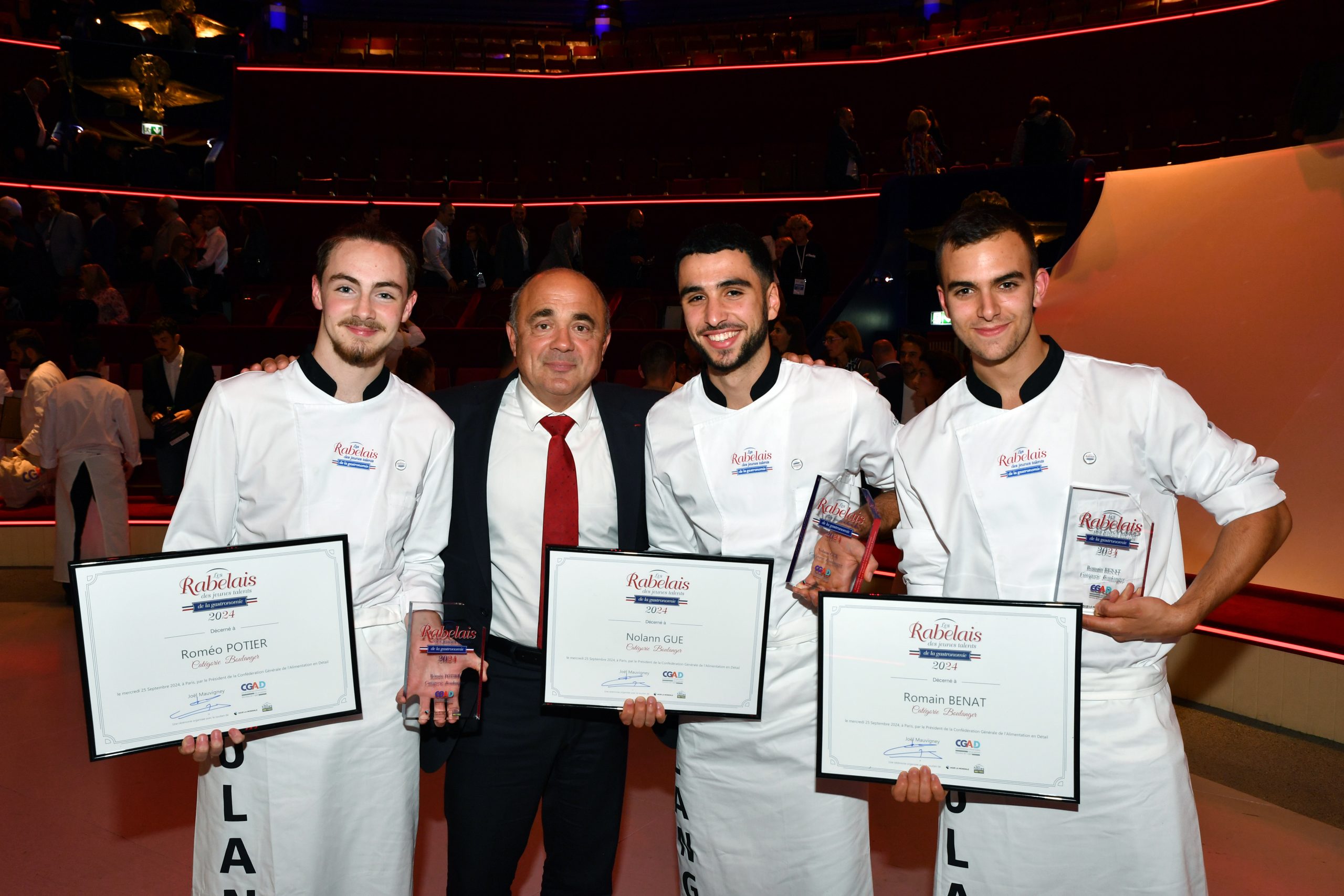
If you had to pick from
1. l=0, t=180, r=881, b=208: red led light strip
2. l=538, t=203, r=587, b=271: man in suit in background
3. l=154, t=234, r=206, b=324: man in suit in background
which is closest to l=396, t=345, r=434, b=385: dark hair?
l=538, t=203, r=587, b=271: man in suit in background

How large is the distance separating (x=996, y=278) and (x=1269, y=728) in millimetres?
3529

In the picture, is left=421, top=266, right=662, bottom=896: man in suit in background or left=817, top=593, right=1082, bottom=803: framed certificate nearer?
left=817, top=593, right=1082, bottom=803: framed certificate

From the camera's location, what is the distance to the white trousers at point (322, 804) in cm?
198

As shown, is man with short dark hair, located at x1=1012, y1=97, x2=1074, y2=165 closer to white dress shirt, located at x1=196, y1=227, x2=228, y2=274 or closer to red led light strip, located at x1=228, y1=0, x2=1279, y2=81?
red led light strip, located at x1=228, y1=0, x2=1279, y2=81

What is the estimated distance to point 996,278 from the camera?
6.23 ft

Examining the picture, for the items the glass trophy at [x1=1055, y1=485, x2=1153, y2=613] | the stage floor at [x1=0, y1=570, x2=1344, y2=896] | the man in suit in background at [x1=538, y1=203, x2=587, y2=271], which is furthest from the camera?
the man in suit in background at [x1=538, y1=203, x2=587, y2=271]

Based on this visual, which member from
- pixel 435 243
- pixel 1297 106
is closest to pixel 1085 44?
pixel 1297 106

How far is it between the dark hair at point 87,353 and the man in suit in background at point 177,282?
3.46m

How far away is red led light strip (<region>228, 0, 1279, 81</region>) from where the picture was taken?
11.5m

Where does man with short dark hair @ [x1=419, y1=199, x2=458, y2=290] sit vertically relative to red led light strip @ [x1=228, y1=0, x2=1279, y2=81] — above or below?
below

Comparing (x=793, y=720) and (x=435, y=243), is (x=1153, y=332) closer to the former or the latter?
(x=793, y=720)
